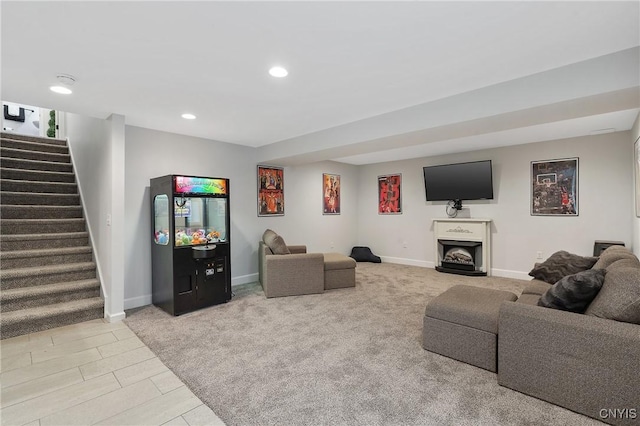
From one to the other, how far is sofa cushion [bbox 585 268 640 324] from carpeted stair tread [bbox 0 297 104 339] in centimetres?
472

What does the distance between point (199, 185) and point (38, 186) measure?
2904 millimetres

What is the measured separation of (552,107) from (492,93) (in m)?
0.48

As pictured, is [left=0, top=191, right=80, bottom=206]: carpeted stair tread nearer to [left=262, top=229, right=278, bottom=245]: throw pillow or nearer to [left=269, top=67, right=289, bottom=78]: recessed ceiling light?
[left=262, top=229, right=278, bottom=245]: throw pillow

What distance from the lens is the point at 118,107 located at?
3.23m

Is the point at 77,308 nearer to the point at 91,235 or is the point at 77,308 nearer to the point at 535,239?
the point at 91,235

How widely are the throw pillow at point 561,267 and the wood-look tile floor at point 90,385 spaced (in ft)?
11.7

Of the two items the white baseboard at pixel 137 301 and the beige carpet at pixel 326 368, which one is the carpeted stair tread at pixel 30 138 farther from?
the beige carpet at pixel 326 368

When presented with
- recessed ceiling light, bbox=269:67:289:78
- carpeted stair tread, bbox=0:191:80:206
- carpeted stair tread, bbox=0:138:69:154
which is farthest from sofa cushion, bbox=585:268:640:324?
carpeted stair tread, bbox=0:138:69:154

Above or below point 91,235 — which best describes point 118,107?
above

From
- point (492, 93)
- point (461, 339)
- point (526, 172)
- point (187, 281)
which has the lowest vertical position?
point (461, 339)

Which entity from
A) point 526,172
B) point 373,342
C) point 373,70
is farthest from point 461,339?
point 526,172

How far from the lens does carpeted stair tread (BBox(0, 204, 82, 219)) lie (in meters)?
4.09

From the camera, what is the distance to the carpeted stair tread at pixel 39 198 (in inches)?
167

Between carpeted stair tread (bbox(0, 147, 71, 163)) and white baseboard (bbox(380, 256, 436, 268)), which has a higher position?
carpeted stair tread (bbox(0, 147, 71, 163))
